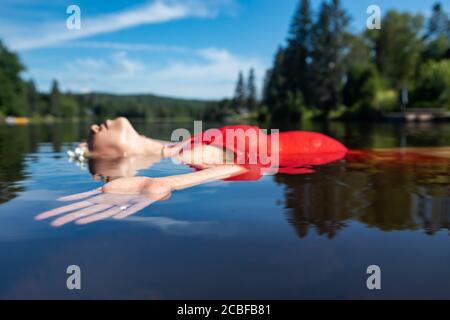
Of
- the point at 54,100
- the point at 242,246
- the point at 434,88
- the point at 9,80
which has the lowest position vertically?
the point at 242,246

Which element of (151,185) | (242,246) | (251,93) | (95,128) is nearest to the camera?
(242,246)

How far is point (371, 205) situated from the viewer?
3510 mm

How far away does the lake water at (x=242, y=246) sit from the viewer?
1.93 m

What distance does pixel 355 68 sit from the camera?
49344 millimetres

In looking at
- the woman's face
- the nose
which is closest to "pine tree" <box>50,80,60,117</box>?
the woman's face

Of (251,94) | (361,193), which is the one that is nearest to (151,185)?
(361,193)

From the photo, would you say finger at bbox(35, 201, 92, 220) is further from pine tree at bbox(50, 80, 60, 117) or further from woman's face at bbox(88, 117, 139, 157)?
pine tree at bbox(50, 80, 60, 117)

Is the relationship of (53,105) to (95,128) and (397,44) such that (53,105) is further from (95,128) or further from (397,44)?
(95,128)

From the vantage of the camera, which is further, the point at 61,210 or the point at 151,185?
the point at 151,185

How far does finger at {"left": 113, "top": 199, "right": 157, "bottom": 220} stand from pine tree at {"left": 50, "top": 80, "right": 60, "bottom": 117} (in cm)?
13100

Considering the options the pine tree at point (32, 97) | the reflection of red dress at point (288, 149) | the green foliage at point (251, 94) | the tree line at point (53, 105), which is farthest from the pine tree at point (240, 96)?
the reflection of red dress at point (288, 149)

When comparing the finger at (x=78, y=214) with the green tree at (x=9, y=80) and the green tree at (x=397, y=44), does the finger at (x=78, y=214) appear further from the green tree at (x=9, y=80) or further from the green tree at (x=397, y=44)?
the green tree at (x=9, y=80)

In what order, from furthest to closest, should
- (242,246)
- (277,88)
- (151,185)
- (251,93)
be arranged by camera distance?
(251,93), (277,88), (151,185), (242,246)

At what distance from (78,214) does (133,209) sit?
0.43 meters
